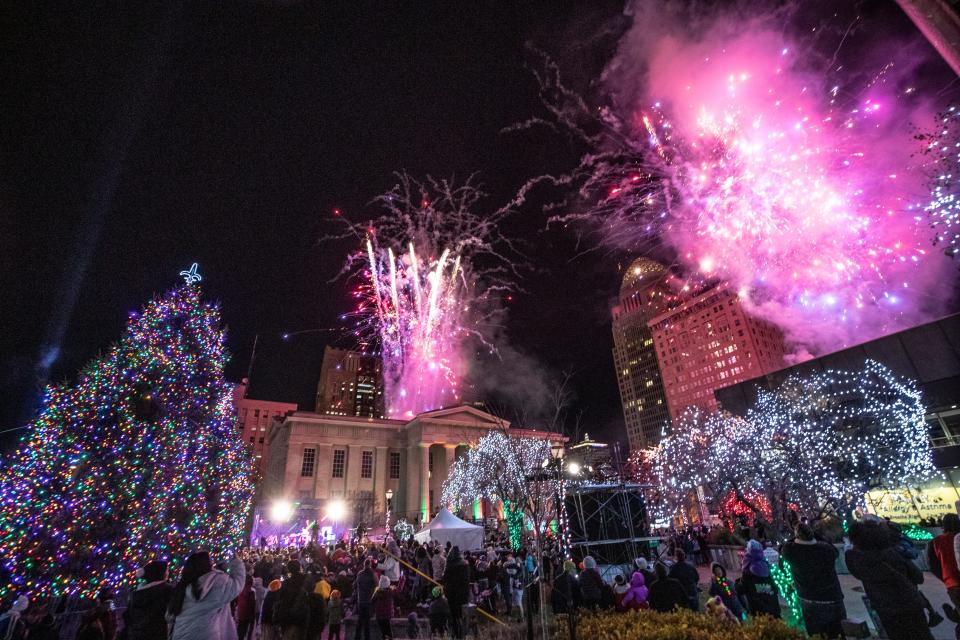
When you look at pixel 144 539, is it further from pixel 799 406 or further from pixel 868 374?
pixel 868 374

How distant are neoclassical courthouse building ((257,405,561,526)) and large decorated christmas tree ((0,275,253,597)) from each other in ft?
101

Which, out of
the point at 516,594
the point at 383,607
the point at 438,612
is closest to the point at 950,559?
the point at 438,612

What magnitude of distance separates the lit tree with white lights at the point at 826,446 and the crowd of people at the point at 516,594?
12912 mm

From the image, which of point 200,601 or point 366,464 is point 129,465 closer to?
point 200,601

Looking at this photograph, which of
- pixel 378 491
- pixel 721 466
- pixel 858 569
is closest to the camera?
pixel 858 569

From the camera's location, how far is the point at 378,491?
48.1 metres

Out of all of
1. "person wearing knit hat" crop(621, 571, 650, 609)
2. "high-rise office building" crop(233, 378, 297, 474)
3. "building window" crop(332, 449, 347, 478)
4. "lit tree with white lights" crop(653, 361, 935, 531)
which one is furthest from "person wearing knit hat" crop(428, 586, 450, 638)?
"high-rise office building" crop(233, 378, 297, 474)

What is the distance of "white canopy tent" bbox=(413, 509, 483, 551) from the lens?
1831 cm

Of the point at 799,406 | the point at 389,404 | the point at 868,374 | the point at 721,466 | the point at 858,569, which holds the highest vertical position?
the point at 389,404

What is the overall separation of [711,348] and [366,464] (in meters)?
84.5

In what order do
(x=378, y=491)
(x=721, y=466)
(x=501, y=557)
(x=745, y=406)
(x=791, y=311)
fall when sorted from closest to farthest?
(x=501, y=557) < (x=721, y=466) < (x=745, y=406) < (x=378, y=491) < (x=791, y=311)

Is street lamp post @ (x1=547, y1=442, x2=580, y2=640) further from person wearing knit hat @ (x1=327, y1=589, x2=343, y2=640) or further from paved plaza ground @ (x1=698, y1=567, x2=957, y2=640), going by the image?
paved plaza ground @ (x1=698, y1=567, x2=957, y2=640)

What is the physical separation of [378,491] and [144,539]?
124ft

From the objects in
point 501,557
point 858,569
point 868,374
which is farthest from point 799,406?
point 858,569
